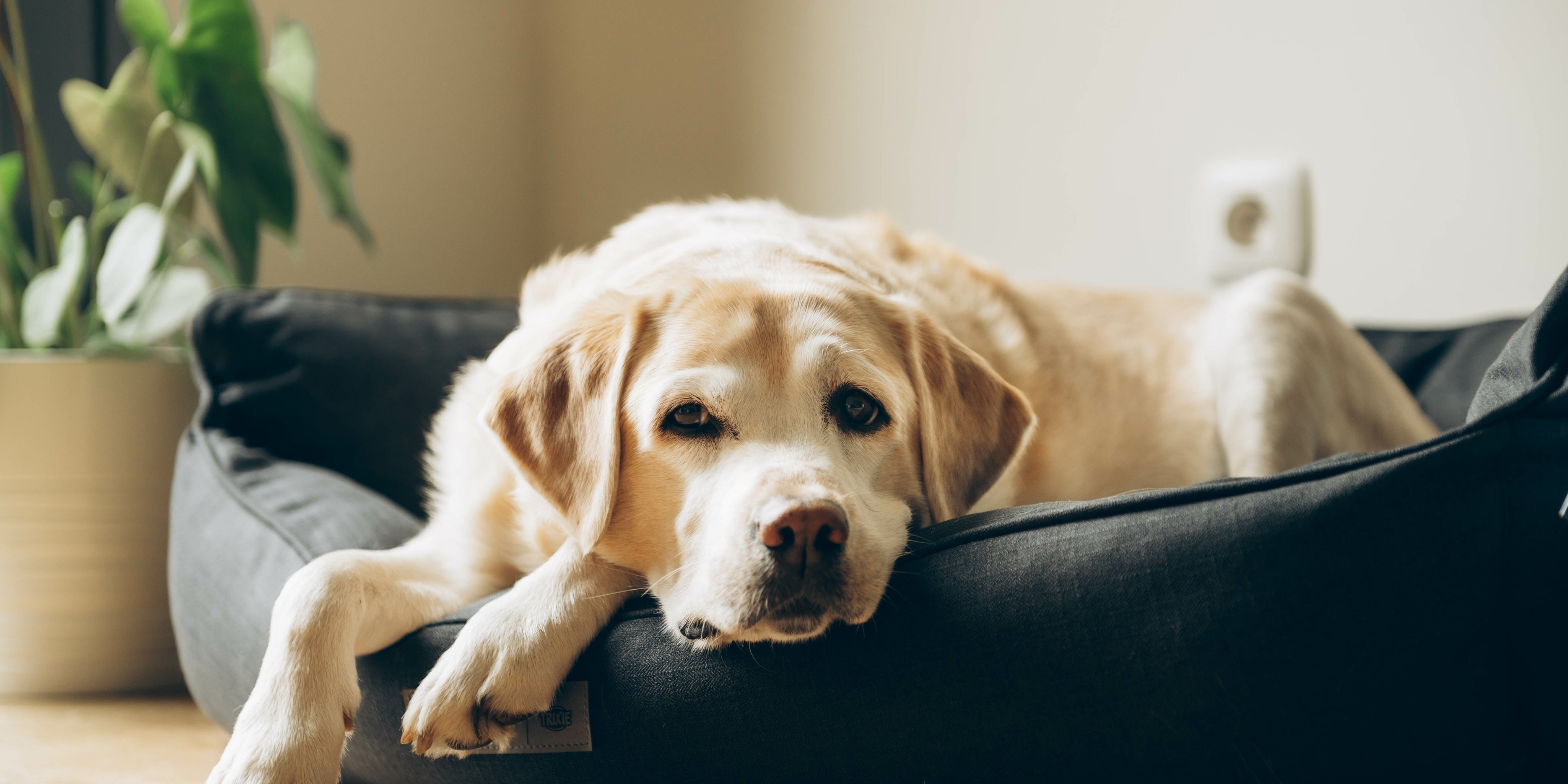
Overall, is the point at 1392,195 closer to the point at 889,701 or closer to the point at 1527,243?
the point at 1527,243

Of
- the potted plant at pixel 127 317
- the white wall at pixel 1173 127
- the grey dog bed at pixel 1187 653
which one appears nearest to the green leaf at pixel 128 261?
the potted plant at pixel 127 317

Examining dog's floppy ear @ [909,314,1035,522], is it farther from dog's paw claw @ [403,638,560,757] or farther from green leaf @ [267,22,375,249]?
green leaf @ [267,22,375,249]

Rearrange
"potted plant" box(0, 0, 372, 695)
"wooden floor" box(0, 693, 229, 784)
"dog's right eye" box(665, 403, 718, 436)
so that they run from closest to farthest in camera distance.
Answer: "dog's right eye" box(665, 403, 718, 436)
"wooden floor" box(0, 693, 229, 784)
"potted plant" box(0, 0, 372, 695)

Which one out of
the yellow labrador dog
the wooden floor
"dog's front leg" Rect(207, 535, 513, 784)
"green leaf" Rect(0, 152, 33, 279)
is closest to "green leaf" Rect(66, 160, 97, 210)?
"green leaf" Rect(0, 152, 33, 279)

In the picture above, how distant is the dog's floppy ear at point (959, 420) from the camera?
144cm

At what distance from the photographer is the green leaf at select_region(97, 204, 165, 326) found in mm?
2098

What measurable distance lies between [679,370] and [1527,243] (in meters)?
1.88

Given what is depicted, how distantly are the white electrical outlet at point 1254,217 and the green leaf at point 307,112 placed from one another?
2.04 m

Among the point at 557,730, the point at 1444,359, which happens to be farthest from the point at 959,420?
the point at 1444,359

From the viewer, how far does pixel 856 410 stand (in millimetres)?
1362

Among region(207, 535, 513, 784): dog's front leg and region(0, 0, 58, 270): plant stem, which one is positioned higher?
region(0, 0, 58, 270): plant stem

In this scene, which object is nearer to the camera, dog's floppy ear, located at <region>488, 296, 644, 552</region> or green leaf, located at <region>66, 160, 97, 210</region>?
dog's floppy ear, located at <region>488, 296, 644, 552</region>

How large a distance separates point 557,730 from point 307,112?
5.68 feet

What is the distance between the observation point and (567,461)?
1.37m
